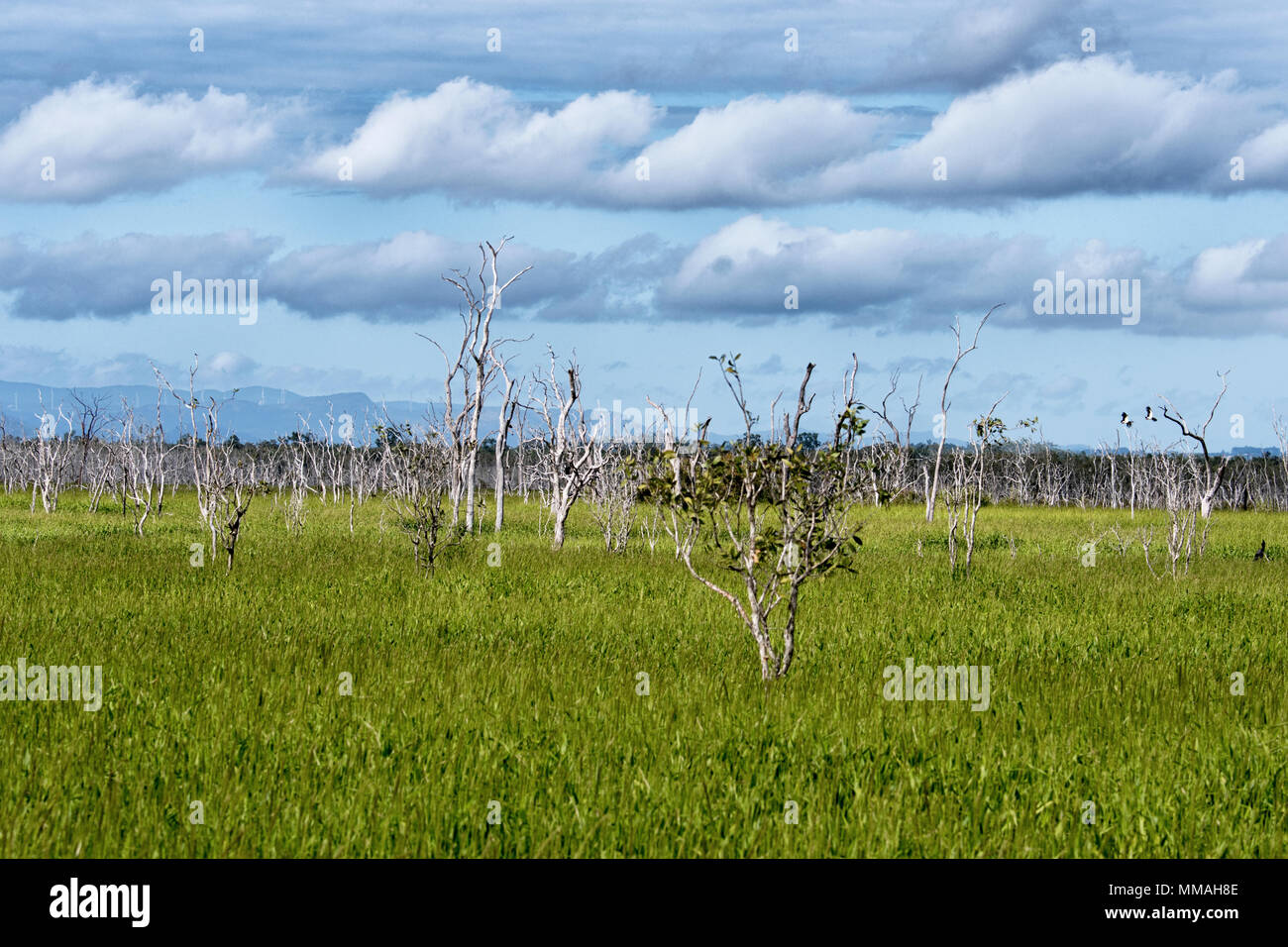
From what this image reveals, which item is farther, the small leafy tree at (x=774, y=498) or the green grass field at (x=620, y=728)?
the small leafy tree at (x=774, y=498)

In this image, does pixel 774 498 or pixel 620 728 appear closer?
pixel 620 728

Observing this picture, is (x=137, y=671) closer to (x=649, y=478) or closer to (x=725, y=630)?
(x=649, y=478)

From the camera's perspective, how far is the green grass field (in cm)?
507

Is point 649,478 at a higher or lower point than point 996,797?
higher

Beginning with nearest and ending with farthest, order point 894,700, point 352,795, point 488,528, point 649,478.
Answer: point 352,795
point 894,700
point 649,478
point 488,528

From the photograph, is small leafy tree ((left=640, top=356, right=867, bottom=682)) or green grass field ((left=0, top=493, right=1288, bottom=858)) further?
small leafy tree ((left=640, top=356, right=867, bottom=682))

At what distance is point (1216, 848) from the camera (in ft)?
16.5

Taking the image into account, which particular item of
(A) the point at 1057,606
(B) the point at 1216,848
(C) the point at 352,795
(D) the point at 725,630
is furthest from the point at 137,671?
(A) the point at 1057,606

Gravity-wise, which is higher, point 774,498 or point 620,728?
point 774,498

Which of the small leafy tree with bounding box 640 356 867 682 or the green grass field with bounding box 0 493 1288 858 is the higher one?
the small leafy tree with bounding box 640 356 867 682

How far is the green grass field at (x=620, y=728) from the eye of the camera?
5074 mm

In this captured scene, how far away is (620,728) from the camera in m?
6.71

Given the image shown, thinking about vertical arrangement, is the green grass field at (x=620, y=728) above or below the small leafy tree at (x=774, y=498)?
below
